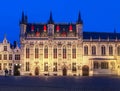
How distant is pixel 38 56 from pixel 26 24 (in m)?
8.06

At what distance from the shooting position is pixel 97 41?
96.7 m

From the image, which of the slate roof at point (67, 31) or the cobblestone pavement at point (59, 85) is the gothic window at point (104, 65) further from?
the cobblestone pavement at point (59, 85)

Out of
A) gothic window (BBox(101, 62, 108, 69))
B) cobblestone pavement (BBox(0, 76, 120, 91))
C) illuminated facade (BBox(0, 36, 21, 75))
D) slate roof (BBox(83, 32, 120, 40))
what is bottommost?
cobblestone pavement (BBox(0, 76, 120, 91))

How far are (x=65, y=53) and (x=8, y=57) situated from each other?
43.0ft

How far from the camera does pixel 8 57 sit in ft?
322

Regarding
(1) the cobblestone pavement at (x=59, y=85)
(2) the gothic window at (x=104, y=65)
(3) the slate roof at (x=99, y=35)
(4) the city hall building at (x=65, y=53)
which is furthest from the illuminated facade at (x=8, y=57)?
(1) the cobblestone pavement at (x=59, y=85)

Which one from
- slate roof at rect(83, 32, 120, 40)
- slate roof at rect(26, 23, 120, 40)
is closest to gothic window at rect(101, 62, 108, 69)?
slate roof at rect(26, 23, 120, 40)

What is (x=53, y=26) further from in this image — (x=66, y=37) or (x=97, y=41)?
(x=97, y=41)

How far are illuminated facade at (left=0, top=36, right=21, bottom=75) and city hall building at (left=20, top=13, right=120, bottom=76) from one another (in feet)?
8.45

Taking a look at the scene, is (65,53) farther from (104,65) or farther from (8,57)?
(8,57)

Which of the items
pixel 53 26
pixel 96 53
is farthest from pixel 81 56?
pixel 53 26

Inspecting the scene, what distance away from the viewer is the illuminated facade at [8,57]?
9738 cm

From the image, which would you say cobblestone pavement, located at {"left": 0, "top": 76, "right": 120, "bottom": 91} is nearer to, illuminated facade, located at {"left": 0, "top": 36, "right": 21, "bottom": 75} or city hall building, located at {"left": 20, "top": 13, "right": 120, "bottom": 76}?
city hall building, located at {"left": 20, "top": 13, "right": 120, "bottom": 76}

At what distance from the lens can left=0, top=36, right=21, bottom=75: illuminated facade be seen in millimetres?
97375
